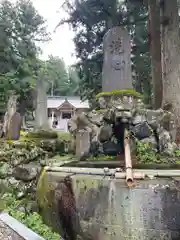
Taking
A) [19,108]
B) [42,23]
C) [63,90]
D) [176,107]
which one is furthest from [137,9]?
[63,90]

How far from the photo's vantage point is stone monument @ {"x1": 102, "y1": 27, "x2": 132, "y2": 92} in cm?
908

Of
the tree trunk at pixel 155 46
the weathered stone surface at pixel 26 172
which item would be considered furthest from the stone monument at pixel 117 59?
the weathered stone surface at pixel 26 172

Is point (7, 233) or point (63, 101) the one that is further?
point (63, 101)

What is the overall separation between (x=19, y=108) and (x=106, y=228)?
759 inches

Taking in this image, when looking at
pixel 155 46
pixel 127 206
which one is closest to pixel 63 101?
pixel 155 46

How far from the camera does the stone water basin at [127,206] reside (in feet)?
11.9

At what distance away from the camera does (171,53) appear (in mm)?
8672

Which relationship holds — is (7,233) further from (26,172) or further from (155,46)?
(155,46)

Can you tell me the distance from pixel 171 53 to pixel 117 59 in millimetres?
1693

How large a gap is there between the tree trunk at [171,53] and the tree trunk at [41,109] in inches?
187

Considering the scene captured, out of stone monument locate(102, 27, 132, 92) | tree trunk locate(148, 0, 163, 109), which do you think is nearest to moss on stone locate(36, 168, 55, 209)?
stone monument locate(102, 27, 132, 92)

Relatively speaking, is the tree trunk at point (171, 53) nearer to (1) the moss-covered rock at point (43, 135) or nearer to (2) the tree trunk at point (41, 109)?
(1) the moss-covered rock at point (43, 135)

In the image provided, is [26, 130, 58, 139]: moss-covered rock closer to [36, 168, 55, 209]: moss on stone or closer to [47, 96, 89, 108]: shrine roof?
[36, 168, 55, 209]: moss on stone

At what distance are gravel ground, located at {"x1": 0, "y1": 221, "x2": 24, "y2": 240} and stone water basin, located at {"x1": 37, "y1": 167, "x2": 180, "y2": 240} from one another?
3.65ft
